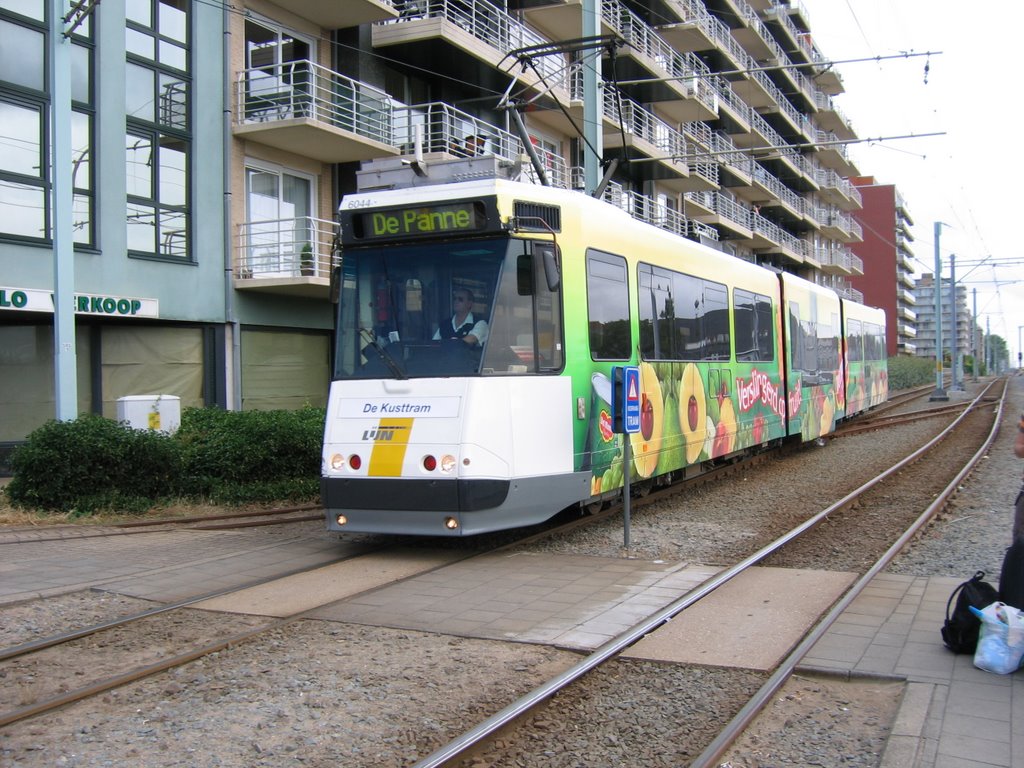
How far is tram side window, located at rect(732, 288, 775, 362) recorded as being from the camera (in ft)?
46.5

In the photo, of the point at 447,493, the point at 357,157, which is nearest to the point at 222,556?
the point at 447,493

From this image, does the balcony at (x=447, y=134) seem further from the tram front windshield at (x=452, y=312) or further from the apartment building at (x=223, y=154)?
the tram front windshield at (x=452, y=312)

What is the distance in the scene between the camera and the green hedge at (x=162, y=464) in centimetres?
1120

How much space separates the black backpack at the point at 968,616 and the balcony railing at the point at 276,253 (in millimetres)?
14018

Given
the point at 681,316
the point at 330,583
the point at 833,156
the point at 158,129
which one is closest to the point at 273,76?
the point at 158,129

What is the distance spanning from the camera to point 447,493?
7973mm

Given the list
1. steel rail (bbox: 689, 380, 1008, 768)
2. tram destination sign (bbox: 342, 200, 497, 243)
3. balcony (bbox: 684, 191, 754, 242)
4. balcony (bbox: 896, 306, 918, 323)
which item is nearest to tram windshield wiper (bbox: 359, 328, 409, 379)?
tram destination sign (bbox: 342, 200, 497, 243)

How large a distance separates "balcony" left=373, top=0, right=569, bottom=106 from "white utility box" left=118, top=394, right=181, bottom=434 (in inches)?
382

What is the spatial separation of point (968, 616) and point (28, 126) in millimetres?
14751

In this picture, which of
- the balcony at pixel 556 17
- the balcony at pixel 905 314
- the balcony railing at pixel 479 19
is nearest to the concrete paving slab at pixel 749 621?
the balcony railing at pixel 479 19

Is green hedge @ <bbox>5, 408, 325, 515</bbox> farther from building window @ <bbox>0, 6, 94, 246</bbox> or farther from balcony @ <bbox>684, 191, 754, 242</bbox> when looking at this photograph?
balcony @ <bbox>684, 191, 754, 242</bbox>

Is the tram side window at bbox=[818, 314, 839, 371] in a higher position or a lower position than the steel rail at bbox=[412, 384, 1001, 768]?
higher

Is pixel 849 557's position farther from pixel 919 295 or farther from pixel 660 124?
pixel 919 295

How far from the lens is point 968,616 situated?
17.6ft
